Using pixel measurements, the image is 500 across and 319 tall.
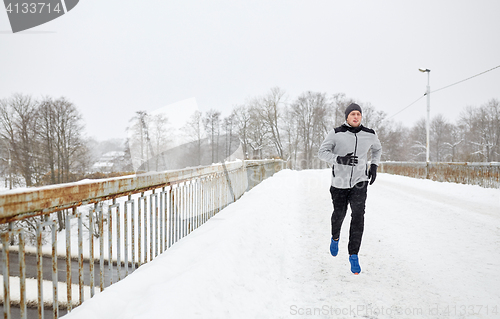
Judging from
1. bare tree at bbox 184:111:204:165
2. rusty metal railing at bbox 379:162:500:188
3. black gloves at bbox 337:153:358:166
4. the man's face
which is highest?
bare tree at bbox 184:111:204:165

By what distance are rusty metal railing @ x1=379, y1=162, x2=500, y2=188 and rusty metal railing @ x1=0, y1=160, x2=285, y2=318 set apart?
13604mm

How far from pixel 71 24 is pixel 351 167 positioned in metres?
92.0

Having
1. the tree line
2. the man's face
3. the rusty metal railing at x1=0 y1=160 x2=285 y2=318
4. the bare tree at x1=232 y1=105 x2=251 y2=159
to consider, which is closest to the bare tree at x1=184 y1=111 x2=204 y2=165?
the rusty metal railing at x1=0 y1=160 x2=285 y2=318

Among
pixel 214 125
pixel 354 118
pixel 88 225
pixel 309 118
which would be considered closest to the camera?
pixel 88 225

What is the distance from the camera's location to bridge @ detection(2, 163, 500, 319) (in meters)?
2.23

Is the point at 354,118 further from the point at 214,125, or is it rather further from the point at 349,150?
the point at 214,125

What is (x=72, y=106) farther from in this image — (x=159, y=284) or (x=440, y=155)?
(x=440, y=155)

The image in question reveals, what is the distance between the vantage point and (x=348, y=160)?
3.65m

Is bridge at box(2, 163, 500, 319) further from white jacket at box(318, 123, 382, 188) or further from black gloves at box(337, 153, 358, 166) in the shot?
black gloves at box(337, 153, 358, 166)

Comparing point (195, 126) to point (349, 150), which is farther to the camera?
point (195, 126)

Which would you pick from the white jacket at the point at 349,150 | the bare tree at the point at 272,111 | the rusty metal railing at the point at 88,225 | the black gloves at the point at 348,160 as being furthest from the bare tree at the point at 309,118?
the black gloves at the point at 348,160

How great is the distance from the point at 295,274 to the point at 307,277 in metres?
0.15

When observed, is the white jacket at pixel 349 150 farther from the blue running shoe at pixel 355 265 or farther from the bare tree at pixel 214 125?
the bare tree at pixel 214 125

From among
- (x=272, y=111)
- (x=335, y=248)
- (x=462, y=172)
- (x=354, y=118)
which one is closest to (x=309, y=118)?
(x=272, y=111)
